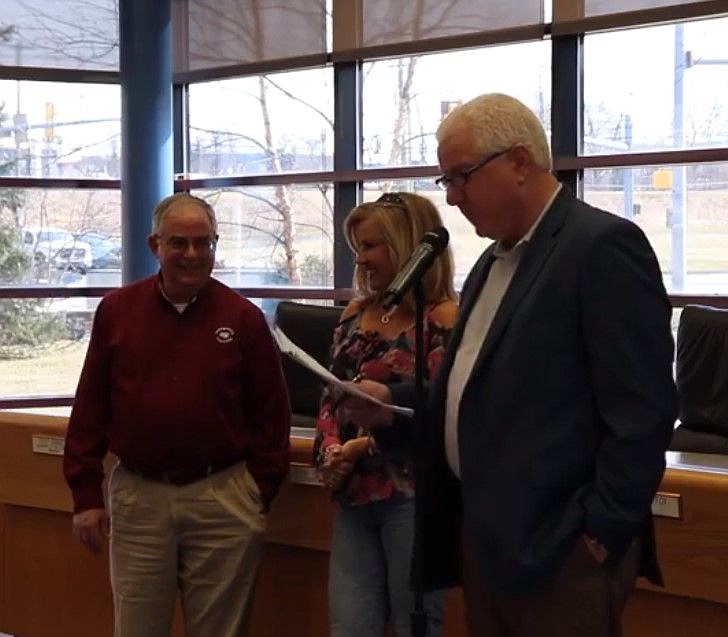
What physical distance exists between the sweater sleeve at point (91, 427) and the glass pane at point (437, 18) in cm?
371

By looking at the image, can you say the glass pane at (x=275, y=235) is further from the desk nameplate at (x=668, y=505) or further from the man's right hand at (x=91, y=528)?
the desk nameplate at (x=668, y=505)

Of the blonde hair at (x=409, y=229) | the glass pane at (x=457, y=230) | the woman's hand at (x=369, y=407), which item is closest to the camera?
the woman's hand at (x=369, y=407)

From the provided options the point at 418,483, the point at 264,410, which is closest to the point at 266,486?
the point at 264,410

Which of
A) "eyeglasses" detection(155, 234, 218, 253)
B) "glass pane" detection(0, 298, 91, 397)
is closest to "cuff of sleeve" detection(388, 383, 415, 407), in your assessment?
"eyeglasses" detection(155, 234, 218, 253)

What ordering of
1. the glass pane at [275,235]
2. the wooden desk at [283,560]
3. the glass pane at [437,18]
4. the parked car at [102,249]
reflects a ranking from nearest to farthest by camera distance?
the wooden desk at [283,560] < the glass pane at [437,18] < the glass pane at [275,235] < the parked car at [102,249]

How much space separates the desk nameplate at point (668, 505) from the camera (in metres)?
2.35

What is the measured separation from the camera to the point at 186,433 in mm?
2664

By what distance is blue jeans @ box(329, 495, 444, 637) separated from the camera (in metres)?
2.36

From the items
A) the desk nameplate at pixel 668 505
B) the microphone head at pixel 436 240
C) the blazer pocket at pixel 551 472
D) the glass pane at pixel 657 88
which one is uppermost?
the glass pane at pixel 657 88

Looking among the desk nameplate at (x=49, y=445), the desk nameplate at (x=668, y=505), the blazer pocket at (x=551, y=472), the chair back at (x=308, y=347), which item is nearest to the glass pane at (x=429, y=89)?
the chair back at (x=308, y=347)

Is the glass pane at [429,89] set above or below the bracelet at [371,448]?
above

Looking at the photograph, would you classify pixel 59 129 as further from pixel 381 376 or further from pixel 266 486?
pixel 381 376

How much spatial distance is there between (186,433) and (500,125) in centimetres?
121

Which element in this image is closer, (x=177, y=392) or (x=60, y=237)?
(x=177, y=392)
